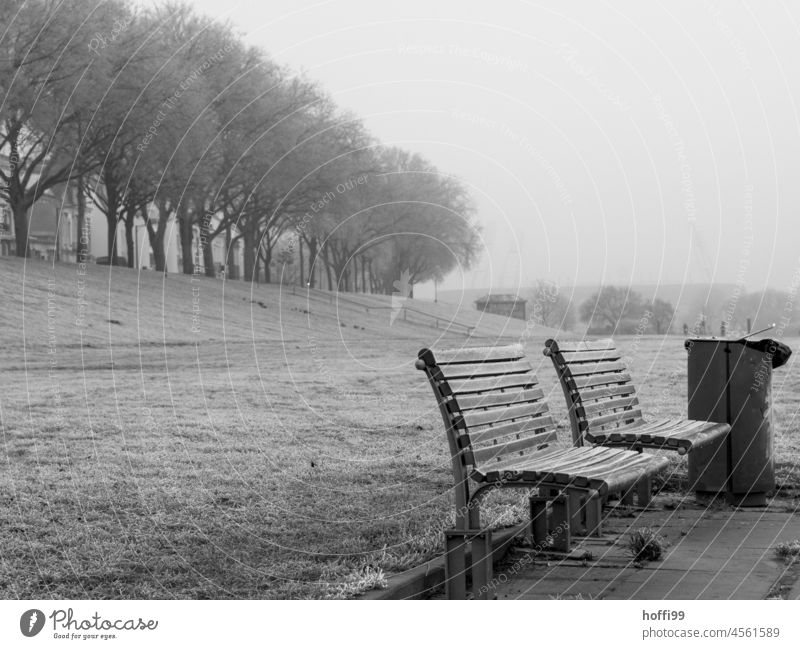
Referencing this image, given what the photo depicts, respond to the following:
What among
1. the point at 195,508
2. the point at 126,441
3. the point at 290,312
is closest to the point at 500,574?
the point at 195,508

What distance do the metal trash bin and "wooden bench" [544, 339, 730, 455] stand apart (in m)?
0.16

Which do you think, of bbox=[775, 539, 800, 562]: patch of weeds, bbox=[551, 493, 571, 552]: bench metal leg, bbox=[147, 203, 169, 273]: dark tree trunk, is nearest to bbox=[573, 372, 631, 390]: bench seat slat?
bbox=[551, 493, 571, 552]: bench metal leg

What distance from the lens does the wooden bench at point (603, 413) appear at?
636 cm

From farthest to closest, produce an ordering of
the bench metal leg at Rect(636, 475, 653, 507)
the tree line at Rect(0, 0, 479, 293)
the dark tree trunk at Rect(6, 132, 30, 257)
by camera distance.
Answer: the dark tree trunk at Rect(6, 132, 30, 257)
the tree line at Rect(0, 0, 479, 293)
the bench metal leg at Rect(636, 475, 653, 507)

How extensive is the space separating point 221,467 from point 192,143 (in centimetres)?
2615

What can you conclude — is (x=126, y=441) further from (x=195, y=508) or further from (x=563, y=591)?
(x=563, y=591)

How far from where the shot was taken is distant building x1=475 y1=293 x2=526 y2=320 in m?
42.4

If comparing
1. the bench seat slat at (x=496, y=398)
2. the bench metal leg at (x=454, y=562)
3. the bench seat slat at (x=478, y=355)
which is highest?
the bench seat slat at (x=478, y=355)

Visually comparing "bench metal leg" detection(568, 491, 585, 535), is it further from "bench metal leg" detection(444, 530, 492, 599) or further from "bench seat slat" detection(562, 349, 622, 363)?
"bench metal leg" detection(444, 530, 492, 599)

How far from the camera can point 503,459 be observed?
539 cm

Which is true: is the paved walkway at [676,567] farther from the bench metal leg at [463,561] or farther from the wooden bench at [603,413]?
the wooden bench at [603,413]

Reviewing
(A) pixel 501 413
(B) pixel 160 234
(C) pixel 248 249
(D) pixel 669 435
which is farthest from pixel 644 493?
(C) pixel 248 249

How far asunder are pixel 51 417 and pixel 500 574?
7270 millimetres

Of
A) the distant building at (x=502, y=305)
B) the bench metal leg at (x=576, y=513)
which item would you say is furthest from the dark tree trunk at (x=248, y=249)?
the bench metal leg at (x=576, y=513)
